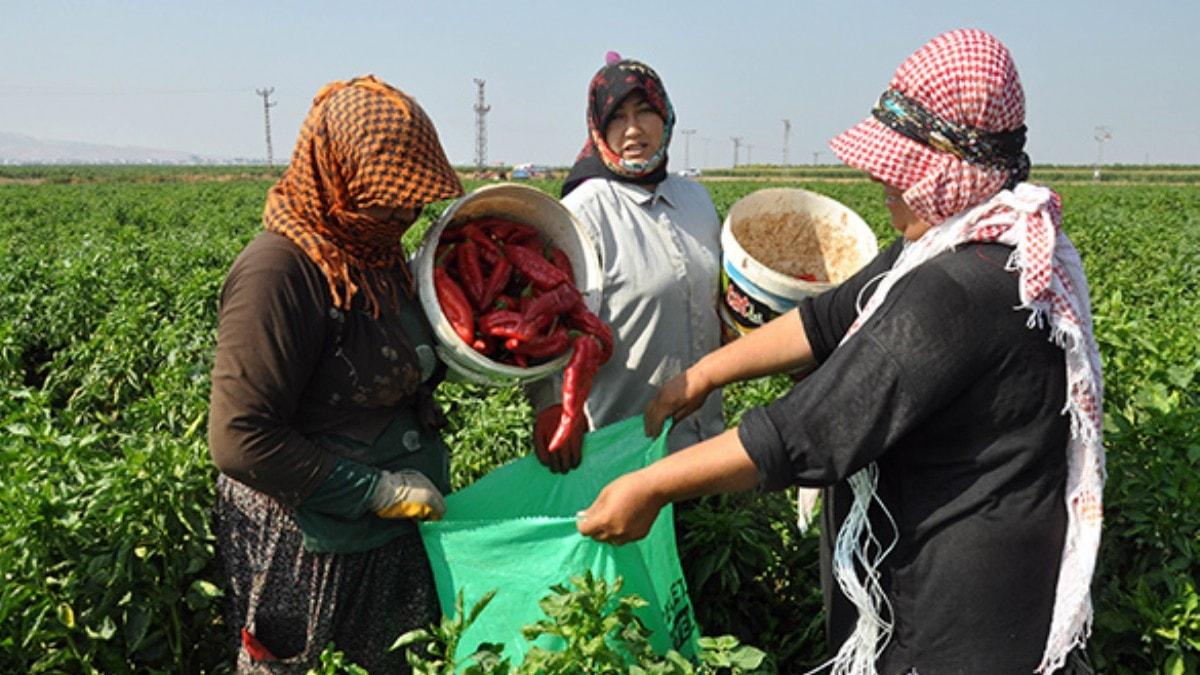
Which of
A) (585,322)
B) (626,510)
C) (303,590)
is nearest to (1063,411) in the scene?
(626,510)

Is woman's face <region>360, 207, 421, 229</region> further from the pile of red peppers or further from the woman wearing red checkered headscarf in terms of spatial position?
the woman wearing red checkered headscarf

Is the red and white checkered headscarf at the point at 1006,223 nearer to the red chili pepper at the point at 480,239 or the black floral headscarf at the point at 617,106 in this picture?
the red chili pepper at the point at 480,239

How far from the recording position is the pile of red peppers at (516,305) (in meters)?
2.05

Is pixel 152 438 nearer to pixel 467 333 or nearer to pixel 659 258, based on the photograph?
pixel 467 333

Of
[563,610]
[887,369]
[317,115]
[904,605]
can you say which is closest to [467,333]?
[317,115]

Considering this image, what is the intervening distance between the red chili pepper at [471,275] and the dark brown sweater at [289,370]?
0.68 ft

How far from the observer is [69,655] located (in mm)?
2148

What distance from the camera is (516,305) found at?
7.09ft

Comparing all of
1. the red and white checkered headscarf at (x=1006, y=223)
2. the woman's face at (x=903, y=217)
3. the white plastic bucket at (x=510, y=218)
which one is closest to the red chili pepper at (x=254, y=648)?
the white plastic bucket at (x=510, y=218)

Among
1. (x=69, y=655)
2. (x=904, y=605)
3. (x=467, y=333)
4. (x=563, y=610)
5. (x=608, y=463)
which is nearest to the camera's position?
(x=563, y=610)

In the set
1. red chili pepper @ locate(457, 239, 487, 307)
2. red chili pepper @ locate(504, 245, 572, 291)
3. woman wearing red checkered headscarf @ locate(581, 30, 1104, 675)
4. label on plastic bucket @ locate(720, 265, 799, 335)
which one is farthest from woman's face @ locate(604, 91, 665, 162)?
woman wearing red checkered headscarf @ locate(581, 30, 1104, 675)

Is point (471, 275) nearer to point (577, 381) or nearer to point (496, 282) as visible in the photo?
point (496, 282)

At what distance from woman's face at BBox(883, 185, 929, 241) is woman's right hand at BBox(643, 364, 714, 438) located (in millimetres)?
724

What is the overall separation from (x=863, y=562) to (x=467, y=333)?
1000 millimetres
